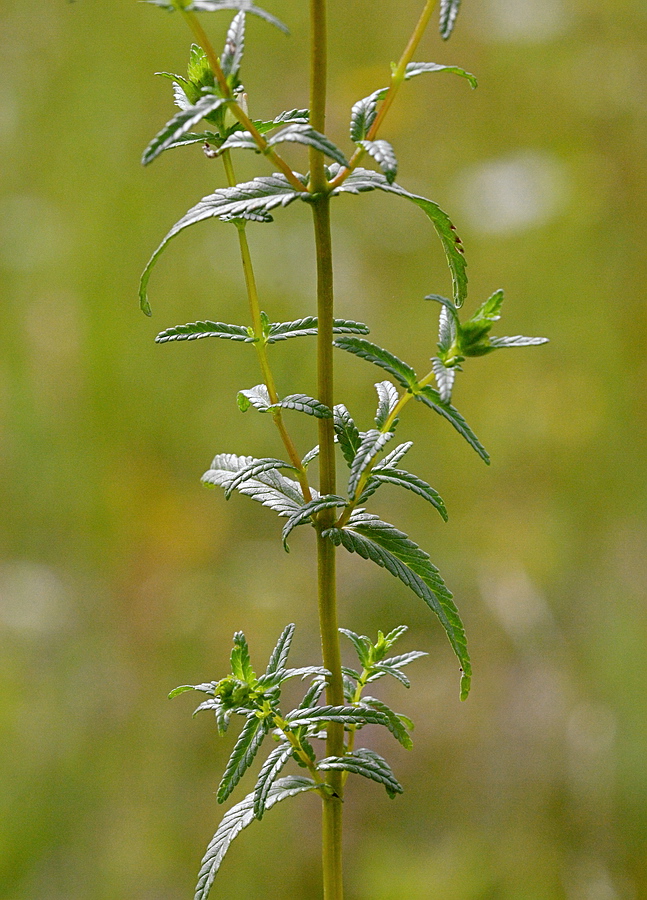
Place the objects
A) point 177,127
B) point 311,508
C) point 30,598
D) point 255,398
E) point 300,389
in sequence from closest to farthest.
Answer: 1. point 177,127
2. point 311,508
3. point 255,398
4. point 30,598
5. point 300,389

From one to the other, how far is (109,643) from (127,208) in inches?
43.4

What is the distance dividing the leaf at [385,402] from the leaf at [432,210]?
3.5 inches

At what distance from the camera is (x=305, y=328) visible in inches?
27.0

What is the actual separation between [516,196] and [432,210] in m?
1.73

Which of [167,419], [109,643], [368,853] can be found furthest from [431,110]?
[368,853]

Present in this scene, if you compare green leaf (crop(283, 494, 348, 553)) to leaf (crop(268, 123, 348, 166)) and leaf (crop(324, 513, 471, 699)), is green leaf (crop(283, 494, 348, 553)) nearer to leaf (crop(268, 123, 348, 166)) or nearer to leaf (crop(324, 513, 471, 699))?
leaf (crop(324, 513, 471, 699))

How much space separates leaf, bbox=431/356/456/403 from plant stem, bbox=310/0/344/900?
7 cm

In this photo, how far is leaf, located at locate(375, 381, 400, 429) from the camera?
655 millimetres

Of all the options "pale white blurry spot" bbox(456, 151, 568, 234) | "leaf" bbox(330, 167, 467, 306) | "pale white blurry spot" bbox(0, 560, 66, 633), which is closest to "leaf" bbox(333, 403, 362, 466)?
"leaf" bbox(330, 167, 467, 306)

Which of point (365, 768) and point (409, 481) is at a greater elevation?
point (409, 481)

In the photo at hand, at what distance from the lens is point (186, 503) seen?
2.25 metres

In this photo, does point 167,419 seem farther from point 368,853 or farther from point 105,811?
point 368,853

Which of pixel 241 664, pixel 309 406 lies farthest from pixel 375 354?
pixel 241 664

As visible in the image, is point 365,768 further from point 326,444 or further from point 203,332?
point 203,332
